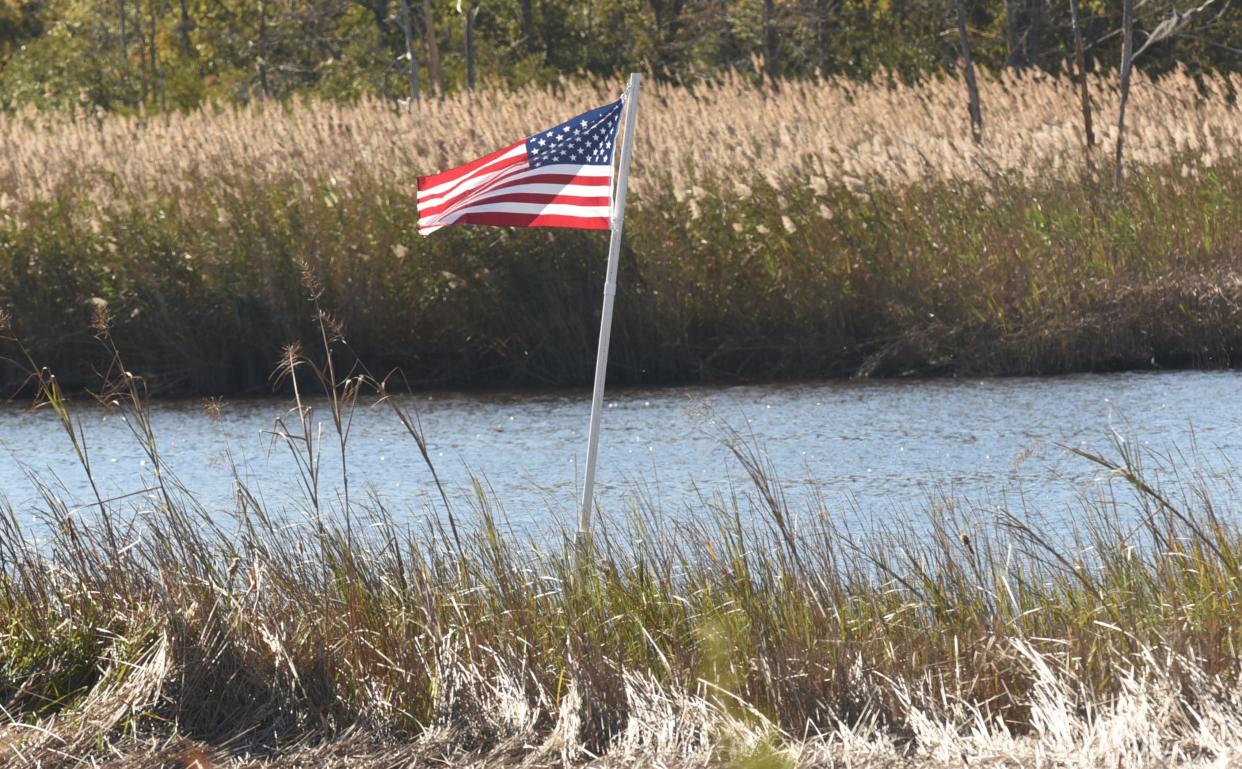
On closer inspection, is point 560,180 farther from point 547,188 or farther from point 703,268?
point 703,268

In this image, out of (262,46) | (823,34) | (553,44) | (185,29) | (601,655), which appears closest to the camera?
(601,655)

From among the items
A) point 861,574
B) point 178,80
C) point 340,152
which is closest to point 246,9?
point 178,80

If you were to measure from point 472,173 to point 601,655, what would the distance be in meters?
2.10

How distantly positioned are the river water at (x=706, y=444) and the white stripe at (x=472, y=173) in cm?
235

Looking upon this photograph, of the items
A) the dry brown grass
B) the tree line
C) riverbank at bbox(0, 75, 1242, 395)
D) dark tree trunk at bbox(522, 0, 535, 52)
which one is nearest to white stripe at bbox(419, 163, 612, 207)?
riverbank at bbox(0, 75, 1242, 395)

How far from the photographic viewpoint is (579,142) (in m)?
6.69

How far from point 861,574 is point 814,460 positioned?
511cm

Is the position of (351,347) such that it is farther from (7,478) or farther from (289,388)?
(7,478)

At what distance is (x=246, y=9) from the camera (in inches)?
1674

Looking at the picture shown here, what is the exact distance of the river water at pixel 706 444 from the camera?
9703 mm

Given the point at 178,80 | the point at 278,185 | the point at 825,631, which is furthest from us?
the point at 178,80

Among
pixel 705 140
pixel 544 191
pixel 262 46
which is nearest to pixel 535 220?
pixel 544 191

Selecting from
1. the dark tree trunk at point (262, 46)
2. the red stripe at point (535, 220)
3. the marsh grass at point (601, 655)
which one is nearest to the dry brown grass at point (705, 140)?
the red stripe at point (535, 220)

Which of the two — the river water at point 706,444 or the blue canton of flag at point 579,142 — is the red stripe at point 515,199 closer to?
the blue canton of flag at point 579,142
